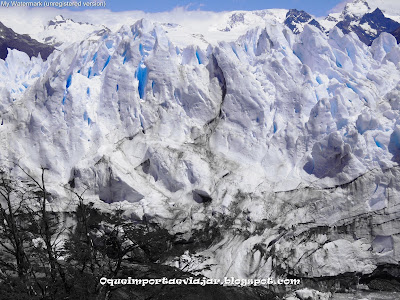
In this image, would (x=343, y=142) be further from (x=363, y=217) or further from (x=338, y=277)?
(x=338, y=277)

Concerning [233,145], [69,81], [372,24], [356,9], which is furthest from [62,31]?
[233,145]

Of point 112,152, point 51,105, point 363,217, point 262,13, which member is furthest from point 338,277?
point 262,13

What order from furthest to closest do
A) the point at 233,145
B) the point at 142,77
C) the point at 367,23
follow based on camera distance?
the point at 367,23, the point at 142,77, the point at 233,145

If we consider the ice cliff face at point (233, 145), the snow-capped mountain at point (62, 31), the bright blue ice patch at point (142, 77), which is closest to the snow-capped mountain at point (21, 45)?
the snow-capped mountain at point (62, 31)

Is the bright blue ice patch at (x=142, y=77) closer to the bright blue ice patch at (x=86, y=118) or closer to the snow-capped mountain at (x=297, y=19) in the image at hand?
the bright blue ice patch at (x=86, y=118)

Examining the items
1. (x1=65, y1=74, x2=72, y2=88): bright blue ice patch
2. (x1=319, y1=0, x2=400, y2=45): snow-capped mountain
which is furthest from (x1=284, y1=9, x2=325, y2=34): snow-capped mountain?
(x1=65, y1=74, x2=72, y2=88): bright blue ice patch

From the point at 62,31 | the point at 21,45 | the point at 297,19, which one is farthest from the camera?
the point at 62,31

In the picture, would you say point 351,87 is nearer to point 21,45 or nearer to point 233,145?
point 233,145
